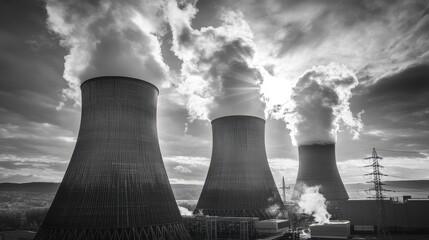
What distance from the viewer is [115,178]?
16344 millimetres

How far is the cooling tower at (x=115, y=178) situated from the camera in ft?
51.8

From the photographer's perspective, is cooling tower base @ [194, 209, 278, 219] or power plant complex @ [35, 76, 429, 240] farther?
cooling tower base @ [194, 209, 278, 219]

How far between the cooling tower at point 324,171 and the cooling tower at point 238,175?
1021 centimetres

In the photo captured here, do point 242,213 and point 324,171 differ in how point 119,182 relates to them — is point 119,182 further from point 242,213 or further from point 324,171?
point 324,171

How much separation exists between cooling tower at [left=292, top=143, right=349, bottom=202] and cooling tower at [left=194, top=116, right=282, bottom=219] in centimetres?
1021

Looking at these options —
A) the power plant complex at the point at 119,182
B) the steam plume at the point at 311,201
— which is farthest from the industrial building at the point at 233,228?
the steam plume at the point at 311,201

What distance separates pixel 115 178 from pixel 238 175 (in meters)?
13.2

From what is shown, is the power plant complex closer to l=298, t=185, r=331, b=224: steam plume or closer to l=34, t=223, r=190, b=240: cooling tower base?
l=34, t=223, r=190, b=240: cooling tower base

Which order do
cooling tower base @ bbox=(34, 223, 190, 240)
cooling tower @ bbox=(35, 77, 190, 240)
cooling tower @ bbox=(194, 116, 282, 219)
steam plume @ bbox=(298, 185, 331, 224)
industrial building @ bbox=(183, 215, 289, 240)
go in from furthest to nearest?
steam plume @ bbox=(298, 185, 331, 224)
cooling tower @ bbox=(194, 116, 282, 219)
industrial building @ bbox=(183, 215, 289, 240)
cooling tower @ bbox=(35, 77, 190, 240)
cooling tower base @ bbox=(34, 223, 190, 240)

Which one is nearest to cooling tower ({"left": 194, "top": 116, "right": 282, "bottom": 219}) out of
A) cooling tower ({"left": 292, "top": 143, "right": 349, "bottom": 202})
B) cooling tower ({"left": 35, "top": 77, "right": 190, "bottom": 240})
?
cooling tower ({"left": 35, "top": 77, "right": 190, "bottom": 240})

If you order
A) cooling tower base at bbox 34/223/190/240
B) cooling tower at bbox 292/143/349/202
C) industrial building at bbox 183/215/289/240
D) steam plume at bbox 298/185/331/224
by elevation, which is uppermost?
cooling tower at bbox 292/143/349/202

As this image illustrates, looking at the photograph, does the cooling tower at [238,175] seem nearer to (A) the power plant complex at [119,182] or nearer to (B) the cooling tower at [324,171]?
(A) the power plant complex at [119,182]

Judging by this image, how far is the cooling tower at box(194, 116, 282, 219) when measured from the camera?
90.2ft

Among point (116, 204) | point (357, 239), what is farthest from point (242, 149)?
point (116, 204)
